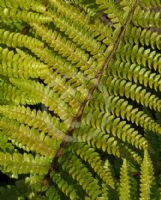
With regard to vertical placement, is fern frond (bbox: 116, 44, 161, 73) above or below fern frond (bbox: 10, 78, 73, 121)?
above

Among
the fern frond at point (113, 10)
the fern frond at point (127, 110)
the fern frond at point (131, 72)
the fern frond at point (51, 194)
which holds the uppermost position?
the fern frond at point (113, 10)

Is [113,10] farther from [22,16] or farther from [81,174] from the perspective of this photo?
[81,174]

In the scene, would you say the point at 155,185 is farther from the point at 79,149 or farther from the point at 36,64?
the point at 36,64

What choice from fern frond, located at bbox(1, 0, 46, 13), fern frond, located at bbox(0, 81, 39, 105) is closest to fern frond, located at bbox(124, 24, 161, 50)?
fern frond, located at bbox(1, 0, 46, 13)

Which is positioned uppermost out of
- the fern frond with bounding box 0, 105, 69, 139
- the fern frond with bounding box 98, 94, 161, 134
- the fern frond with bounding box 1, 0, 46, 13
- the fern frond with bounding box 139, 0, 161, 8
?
the fern frond with bounding box 139, 0, 161, 8

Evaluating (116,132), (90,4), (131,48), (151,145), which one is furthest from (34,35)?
(151,145)

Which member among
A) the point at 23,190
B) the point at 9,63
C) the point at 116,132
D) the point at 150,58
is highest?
the point at 150,58

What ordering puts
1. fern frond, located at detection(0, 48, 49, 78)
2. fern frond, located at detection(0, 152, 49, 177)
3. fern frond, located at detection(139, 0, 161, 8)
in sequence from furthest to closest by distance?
fern frond, located at detection(139, 0, 161, 8) → fern frond, located at detection(0, 152, 49, 177) → fern frond, located at detection(0, 48, 49, 78)

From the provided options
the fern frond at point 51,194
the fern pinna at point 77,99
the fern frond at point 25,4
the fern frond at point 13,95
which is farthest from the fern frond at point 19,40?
the fern frond at point 51,194

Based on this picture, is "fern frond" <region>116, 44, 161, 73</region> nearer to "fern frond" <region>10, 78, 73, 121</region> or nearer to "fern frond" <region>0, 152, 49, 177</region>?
"fern frond" <region>10, 78, 73, 121</region>

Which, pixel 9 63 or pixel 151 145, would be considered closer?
pixel 9 63

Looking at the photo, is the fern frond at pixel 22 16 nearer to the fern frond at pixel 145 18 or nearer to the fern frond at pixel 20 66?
the fern frond at pixel 20 66
